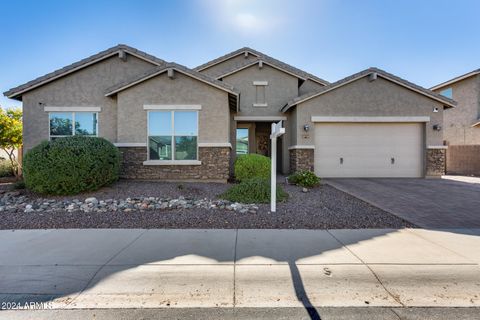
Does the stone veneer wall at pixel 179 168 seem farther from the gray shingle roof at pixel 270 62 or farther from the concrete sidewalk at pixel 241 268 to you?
the gray shingle roof at pixel 270 62

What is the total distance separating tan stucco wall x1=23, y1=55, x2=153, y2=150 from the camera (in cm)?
1039

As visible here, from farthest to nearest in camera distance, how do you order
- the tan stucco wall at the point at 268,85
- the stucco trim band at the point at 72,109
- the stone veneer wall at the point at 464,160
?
the stone veneer wall at the point at 464,160
the tan stucco wall at the point at 268,85
the stucco trim band at the point at 72,109

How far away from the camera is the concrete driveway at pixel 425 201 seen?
5.36 metres

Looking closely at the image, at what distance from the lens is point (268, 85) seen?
13.3m

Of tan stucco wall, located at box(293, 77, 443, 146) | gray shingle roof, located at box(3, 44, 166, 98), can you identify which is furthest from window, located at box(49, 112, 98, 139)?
tan stucco wall, located at box(293, 77, 443, 146)

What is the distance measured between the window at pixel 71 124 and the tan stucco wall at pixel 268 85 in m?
7.32

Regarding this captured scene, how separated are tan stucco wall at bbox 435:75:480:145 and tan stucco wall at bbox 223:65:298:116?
14920 millimetres

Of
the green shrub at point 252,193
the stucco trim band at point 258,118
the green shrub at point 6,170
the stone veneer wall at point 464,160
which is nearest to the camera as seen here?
the green shrub at point 252,193

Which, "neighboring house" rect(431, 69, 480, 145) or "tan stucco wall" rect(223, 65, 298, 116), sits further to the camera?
"neighboring house" rect(431, 69, 480, 145)

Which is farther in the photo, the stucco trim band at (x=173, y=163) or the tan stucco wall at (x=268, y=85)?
the tan stucco wall at (x=268, y=85)

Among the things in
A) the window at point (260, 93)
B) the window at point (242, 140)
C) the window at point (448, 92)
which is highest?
the window at point (448, 92)

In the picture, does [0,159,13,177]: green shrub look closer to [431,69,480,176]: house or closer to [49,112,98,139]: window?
[49,112,98,139]: window

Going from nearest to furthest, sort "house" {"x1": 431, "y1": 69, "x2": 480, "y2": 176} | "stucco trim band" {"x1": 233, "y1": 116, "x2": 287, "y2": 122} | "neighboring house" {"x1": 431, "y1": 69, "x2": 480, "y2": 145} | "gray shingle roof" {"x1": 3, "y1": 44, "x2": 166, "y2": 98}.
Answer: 1. "gray shingle roof" {"x1": 3, "y1": 44, "x2": 166, "y2": 98}
2. "stucco trim band" {"x1": 233, "y1": 116, "x2": 287, "y2": 122}
3. "house" {"x1": 431, "y1": 69, "x2": 480, "y2": 176}
4. "neighboring house" {"x1": 431, "y1": 69, "x2": 480, "y2": 145}

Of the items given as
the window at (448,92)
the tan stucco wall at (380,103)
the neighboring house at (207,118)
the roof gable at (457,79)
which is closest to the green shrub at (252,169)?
the neighboring house at (207,118)
